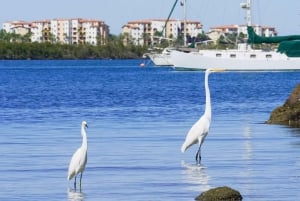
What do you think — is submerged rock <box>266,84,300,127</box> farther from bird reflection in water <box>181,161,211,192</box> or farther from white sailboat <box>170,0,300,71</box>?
white sailboat <box>170,0,300,71</box>

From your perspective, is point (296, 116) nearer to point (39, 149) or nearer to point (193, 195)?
point (39, 149)

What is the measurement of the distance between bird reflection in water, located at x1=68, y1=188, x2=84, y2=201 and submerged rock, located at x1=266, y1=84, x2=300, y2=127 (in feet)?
46.9

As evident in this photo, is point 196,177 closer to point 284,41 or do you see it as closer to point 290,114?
point 290,114

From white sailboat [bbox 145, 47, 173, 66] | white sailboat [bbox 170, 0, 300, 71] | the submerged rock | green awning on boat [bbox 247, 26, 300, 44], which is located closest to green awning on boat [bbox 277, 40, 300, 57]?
green awning on boat [bbox 247, 26, 300, 44]

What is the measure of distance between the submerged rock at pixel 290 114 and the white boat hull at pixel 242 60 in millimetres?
76194

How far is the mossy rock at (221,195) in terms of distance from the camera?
1627 cm

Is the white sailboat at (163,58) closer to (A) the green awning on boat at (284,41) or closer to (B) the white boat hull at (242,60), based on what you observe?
(B) the white boat hull at (242,60)

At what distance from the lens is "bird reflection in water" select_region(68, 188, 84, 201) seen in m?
17.5

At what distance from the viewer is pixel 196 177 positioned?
1983cm

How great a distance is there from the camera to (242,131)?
30578 millimetres

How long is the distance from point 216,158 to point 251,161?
43.3 inches

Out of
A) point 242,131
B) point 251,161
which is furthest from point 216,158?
point 242,131

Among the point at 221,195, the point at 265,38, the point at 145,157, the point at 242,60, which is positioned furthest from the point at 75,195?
the point at 242,60

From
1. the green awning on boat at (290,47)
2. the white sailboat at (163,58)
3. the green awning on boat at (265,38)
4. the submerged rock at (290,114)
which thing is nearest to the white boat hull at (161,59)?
the white sailboat at (163,58)
